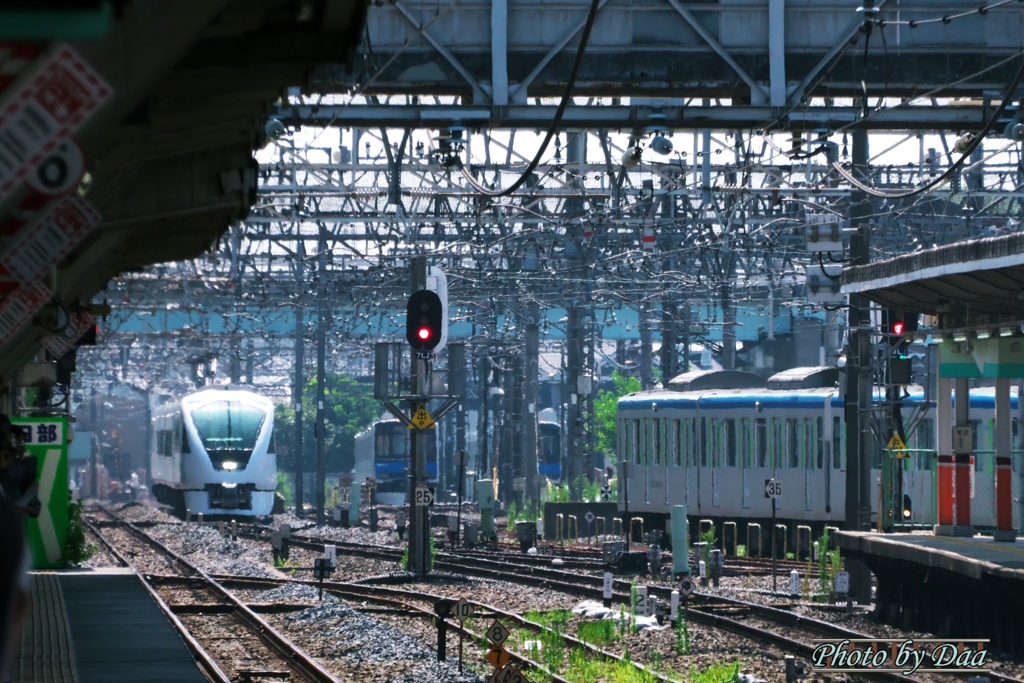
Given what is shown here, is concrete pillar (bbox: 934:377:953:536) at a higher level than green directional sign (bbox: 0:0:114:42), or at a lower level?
lower

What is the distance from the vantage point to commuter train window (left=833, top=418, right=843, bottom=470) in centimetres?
2723

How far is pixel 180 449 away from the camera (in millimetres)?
42438

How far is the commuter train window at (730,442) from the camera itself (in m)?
29.7

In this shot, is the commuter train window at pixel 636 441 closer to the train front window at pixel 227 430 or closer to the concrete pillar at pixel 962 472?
the train front window at pixel 227 430

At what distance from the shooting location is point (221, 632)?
1903 centimetres

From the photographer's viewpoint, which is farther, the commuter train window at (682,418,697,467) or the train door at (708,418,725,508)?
the commuter train window at (682,418,697,467)

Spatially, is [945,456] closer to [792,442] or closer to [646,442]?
[792,442]

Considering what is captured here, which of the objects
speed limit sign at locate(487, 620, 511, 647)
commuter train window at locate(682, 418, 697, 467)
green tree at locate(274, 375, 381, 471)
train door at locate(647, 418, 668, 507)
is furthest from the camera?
green tree at locate(274, 375, 381, 471)

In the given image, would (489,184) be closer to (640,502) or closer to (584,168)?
(584,168)

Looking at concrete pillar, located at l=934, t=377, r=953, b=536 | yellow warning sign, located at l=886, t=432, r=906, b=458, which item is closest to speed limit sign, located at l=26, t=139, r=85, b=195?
concrete pillar, located at l=934, t=377, r=953, b=536

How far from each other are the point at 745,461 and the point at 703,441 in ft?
4.90

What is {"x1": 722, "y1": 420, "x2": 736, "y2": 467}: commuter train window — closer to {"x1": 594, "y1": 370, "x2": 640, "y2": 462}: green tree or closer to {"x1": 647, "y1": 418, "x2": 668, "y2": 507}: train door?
{"x1": 647, "y1": 418, "x2": 668, "y2": 507}: train door

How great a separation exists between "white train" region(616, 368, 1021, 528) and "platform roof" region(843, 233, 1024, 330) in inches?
160

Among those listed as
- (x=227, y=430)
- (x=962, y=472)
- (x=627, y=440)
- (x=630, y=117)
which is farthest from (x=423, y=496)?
(x=227, y=430)
